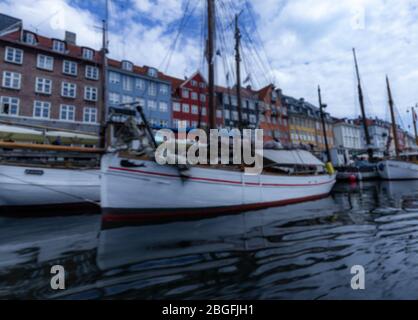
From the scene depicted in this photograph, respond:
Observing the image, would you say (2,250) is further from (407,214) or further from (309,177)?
(309,177)

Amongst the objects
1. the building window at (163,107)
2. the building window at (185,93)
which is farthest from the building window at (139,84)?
the building window at (185,93)

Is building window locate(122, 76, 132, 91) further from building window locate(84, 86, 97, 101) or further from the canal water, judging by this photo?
the canal water

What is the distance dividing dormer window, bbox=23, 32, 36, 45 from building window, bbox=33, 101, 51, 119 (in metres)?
7.61

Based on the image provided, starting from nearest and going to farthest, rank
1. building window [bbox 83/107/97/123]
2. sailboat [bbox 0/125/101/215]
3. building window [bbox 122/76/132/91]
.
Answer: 1. sailboat [bbox 0/125/101/215]
2. building window [bbox 83/107/97/123]
3. building window [bbox 122/76/132/91]

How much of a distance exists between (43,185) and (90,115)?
70.1 feet

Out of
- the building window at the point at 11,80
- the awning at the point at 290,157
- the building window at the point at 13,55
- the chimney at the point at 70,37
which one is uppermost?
the chimney at the point at 70,37

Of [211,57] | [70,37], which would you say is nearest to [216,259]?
[211,57]

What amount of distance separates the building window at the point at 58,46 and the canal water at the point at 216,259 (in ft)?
96.6

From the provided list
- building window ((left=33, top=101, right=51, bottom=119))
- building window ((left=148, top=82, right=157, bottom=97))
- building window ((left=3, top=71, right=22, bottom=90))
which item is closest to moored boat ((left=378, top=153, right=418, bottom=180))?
building window ((left=148, top=82, right=157, bottom=97))

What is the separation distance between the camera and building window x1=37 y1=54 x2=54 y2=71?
2664cm

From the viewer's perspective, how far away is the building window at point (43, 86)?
26125 mm

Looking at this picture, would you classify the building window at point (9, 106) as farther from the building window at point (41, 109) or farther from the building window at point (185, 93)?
the building window at point (185, 93)

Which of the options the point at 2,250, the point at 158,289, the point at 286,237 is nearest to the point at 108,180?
the point at 2,250

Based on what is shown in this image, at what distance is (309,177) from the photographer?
12.4 metres
